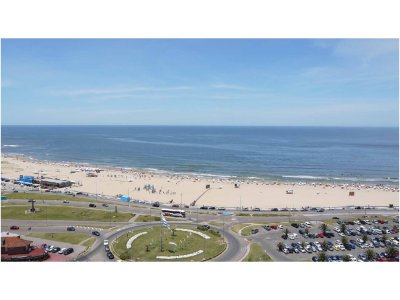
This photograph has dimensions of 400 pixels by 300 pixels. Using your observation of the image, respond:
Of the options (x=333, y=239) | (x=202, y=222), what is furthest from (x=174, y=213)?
(x=333, y=239)

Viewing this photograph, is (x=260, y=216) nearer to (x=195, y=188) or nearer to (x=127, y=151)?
(x=195, y=188)

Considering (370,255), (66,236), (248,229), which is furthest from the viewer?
(248,229)

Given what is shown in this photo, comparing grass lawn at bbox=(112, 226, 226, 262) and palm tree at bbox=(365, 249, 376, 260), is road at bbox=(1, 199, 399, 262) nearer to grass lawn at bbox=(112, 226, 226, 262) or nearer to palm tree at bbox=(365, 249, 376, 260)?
grass lawn at bbox=(112, 226, 226, 262)

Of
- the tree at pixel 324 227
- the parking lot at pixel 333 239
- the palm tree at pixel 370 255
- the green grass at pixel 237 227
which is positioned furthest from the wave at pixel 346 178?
the palm tree at pixel 370 255

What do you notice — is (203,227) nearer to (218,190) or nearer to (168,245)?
(168,245)

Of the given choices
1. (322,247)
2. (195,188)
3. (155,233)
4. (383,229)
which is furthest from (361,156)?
(155,233)

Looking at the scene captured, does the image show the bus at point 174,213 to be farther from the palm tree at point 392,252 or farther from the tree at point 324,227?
the palm tree at point 392,252

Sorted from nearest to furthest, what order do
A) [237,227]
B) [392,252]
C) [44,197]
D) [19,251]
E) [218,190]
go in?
[19,251], [392,252], [237,227], [44,197], [218,190]

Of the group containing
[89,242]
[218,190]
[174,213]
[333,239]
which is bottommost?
[333,239]
